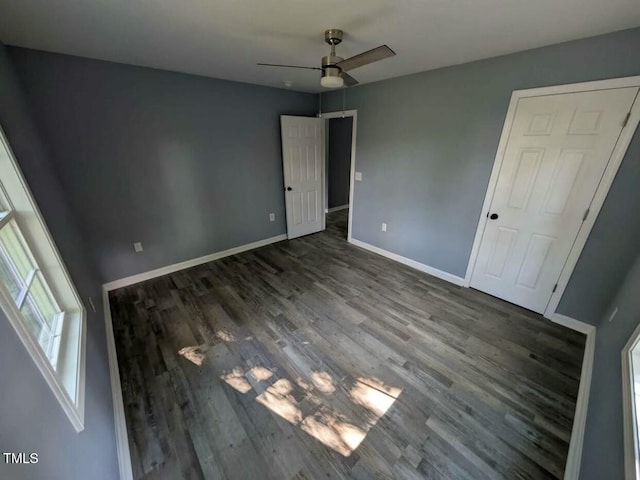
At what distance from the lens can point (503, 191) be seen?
2.50 metres

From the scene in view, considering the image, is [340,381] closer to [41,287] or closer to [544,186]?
[41,287]

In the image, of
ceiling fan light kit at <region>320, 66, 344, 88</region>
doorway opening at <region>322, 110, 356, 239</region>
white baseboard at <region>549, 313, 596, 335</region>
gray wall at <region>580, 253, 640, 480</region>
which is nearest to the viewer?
gray wall at <region>580, 253, 640, 480</region>

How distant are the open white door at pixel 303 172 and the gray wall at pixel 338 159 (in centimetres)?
147

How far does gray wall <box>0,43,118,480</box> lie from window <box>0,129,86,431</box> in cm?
9

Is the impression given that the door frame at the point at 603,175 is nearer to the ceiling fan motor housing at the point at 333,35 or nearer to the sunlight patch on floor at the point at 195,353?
the ceiling fan motor housing at the point at 333,35

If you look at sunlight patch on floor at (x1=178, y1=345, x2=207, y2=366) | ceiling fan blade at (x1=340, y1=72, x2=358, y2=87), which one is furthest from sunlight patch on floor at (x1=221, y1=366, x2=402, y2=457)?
ceiling fan blade at (x1=340, y1=72, x2=358, y2=87)

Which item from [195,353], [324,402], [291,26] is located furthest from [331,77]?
[195,353]

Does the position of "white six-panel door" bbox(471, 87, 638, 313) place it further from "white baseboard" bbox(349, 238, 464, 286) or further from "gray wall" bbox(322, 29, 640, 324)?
"white baseboard" bbox(349, 238, 464, 286)

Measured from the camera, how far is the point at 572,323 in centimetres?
232

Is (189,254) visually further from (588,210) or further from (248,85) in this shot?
(588,210)

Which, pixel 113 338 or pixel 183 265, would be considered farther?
pixel 183 265

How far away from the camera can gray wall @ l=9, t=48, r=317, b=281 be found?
7.63 feet

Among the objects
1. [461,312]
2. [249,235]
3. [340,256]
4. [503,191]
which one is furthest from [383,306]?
[249,235]

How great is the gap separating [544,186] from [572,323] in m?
1.31
